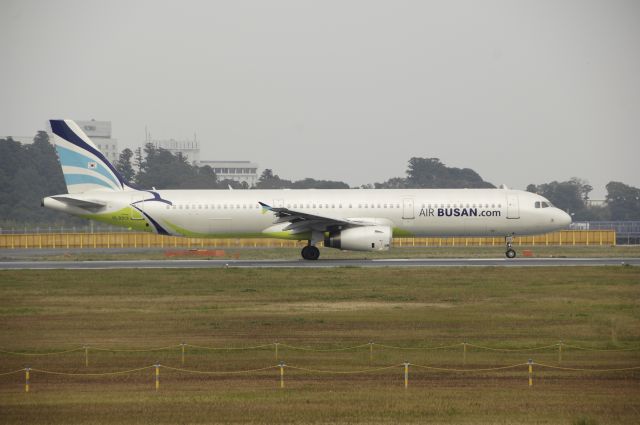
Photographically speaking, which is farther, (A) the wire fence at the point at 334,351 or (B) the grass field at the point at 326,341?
(A) the wire fence at the point at 334,351

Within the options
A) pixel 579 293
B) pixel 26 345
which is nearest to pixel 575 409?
pixel 26 345

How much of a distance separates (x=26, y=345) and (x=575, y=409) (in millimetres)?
15445

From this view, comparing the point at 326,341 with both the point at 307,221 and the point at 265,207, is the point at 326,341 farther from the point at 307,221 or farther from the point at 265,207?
the point at 307,221

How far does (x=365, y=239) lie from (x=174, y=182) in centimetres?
10431

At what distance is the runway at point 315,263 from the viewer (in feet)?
160

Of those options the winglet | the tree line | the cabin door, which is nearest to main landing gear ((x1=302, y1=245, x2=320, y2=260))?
the winglet

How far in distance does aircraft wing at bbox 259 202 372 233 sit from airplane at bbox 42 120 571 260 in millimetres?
58

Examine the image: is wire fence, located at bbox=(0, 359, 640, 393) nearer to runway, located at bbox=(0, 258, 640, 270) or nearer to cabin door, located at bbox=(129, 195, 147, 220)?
runway, located at bbox=(0, 258, 640, 270)

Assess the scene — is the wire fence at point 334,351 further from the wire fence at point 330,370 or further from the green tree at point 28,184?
the green tree at point 28,184

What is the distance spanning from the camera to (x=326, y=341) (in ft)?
82.6

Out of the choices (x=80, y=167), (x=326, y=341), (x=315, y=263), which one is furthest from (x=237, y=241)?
(x=326, y=341)

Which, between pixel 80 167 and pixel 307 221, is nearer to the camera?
pixel 307 221

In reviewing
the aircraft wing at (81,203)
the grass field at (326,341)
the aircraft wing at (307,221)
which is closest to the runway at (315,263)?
the aircraft wing at (307,221)

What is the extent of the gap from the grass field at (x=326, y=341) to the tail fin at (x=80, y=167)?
467 inches
